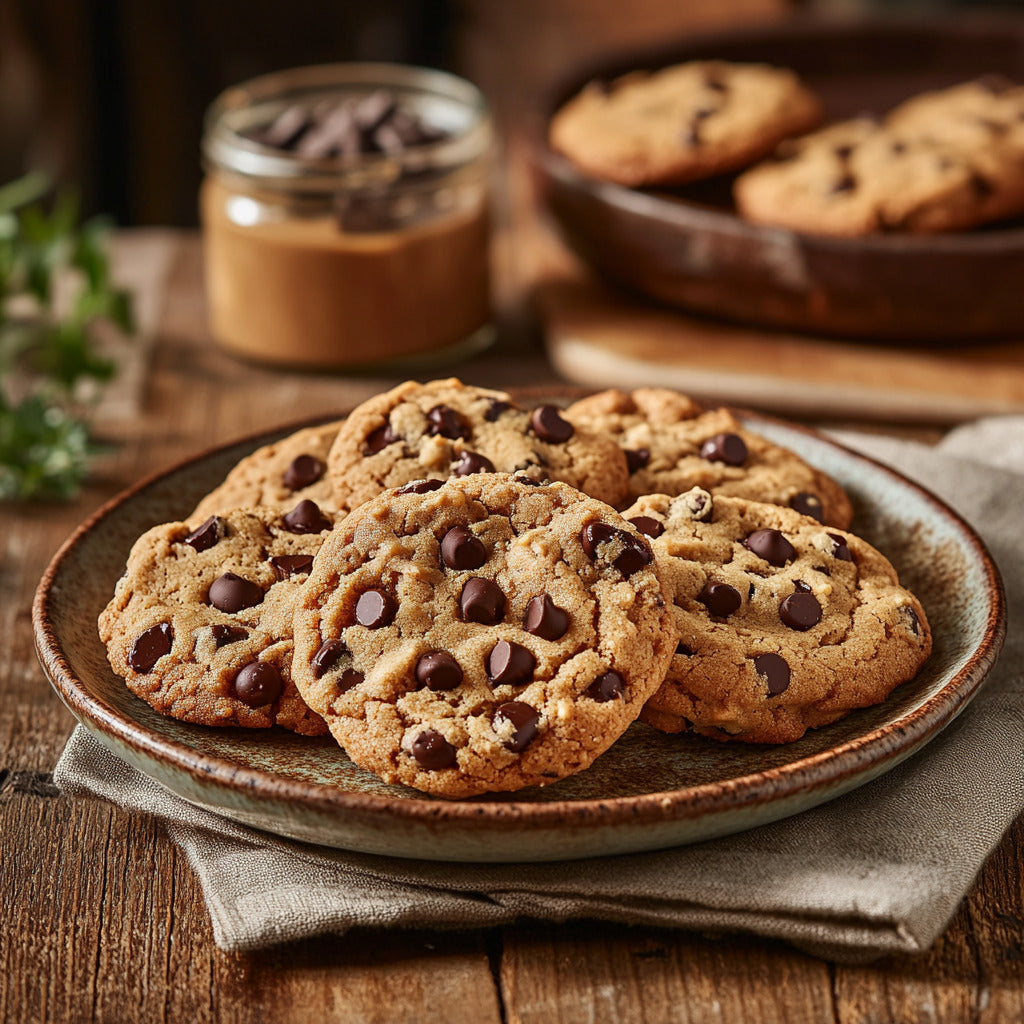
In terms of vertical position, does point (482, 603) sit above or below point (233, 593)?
above

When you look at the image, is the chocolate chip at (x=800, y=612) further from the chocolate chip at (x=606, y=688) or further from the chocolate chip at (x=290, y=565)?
the chocolate chip at (x=290, y=565)

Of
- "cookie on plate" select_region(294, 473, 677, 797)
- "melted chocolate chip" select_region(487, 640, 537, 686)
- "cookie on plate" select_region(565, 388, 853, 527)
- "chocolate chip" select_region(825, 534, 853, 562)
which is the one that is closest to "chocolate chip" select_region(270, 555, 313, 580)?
"cookie on plate" select_region(294, 473, 677, 797)

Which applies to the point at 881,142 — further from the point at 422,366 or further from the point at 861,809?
the point at 861,809

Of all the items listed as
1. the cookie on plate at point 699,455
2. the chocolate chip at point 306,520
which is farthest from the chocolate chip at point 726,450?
the chocolate chip at point 306,520

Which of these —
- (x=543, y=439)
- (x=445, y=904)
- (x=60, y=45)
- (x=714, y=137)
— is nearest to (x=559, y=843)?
(x=445, y=904)

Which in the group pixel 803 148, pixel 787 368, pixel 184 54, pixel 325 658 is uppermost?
pixel 325 658

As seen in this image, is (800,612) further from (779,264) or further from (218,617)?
(779,264)

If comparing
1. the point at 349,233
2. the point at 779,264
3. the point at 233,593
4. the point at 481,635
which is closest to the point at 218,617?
the point at 233,593

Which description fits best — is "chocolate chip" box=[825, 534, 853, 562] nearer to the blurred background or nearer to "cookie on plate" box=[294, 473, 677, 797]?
"cookie on plate" box=[294, 473, 677, 797]
